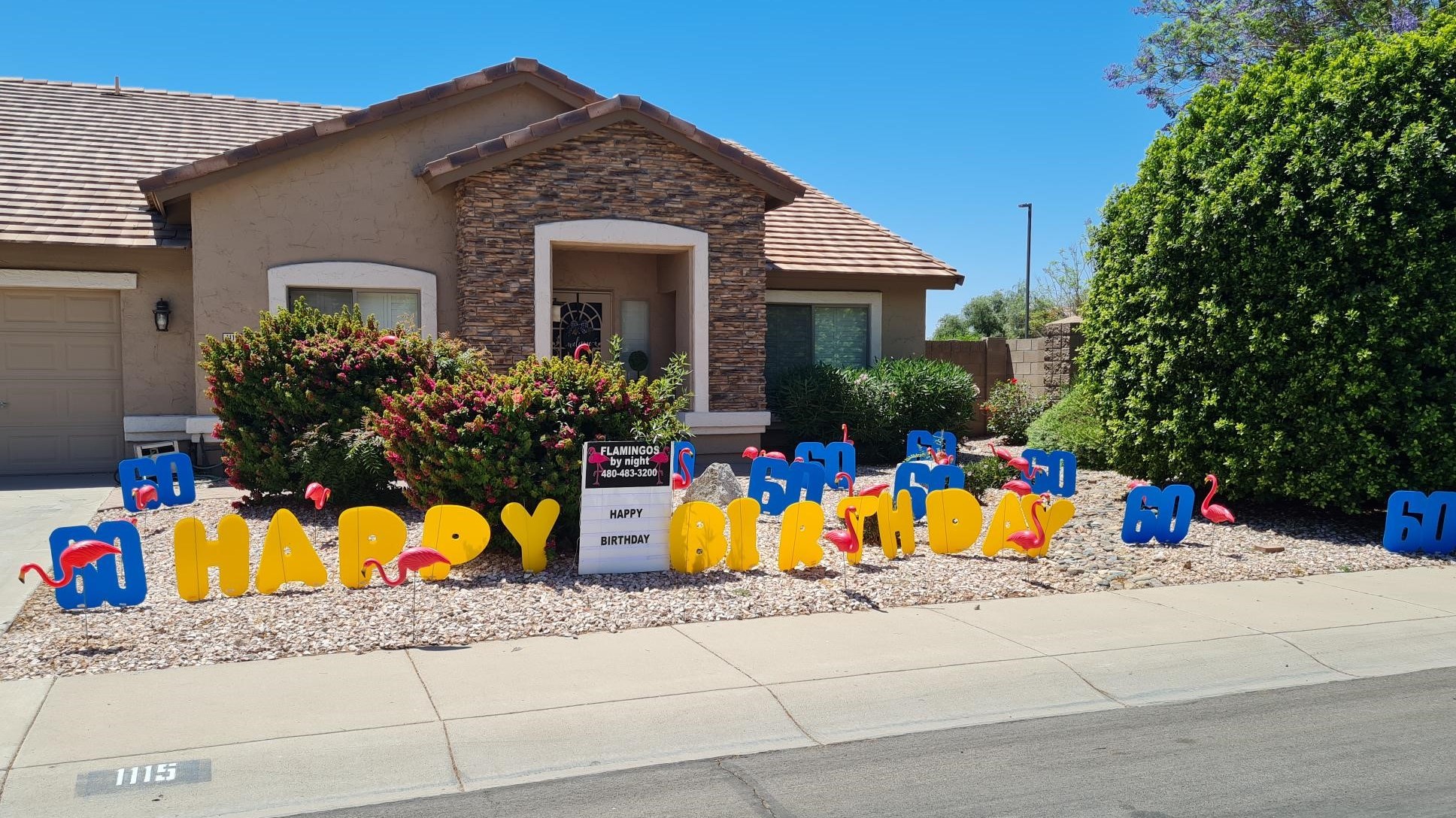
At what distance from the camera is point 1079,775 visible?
15.5 feet

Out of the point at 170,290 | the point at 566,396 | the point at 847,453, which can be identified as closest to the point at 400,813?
the point at 566,396

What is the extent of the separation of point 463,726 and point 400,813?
0.87 m

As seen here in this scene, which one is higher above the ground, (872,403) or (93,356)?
(93,356)

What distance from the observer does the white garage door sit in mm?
14094

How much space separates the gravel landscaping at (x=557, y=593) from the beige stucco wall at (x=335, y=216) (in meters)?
3.85

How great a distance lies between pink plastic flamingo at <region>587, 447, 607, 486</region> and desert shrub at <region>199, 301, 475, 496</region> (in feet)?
10.6

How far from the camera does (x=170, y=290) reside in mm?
14352

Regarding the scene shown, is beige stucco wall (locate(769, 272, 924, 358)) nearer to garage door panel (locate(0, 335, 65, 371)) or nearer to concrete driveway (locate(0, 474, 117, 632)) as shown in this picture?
concrete driveway (locate(0, 474, 117, 632))

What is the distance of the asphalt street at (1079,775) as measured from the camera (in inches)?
171

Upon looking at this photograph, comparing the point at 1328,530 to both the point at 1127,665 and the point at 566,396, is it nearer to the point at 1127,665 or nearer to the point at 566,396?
the point at 1127,665

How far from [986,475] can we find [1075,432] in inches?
99.2

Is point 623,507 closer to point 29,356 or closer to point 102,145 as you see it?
point 29,356

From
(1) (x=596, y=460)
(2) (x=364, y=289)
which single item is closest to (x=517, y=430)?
(1) (x=596, y=460)

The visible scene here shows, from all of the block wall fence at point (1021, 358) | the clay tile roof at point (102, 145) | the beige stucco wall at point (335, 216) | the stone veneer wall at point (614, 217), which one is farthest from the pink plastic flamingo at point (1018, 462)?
the clay tile roof at point (102, 145)
